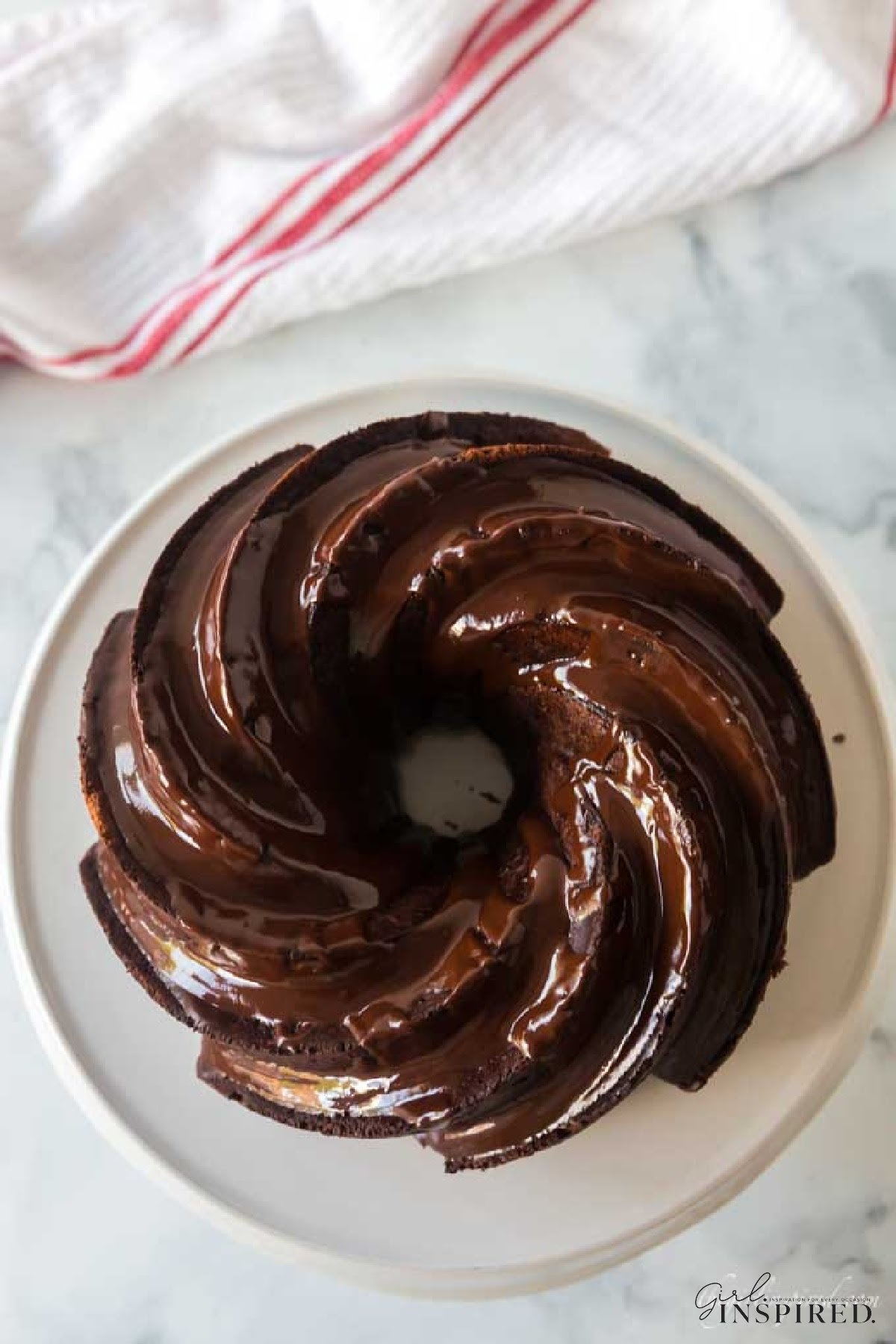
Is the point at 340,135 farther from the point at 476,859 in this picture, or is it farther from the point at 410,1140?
the point at 410,1140

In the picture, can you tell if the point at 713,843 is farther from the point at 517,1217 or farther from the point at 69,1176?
the point at 69,1176

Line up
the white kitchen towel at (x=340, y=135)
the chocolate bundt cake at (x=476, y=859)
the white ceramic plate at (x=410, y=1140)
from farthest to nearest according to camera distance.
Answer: the white kitchen towel at (x=340, y=135), the white ceramic plate at (x=410, y=1140), the chocolate bundt cake at (x=476, y=859)

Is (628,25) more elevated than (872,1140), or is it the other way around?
(628,25)

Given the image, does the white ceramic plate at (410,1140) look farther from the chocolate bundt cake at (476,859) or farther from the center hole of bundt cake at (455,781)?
the center hole of bundt cake at (455,781)

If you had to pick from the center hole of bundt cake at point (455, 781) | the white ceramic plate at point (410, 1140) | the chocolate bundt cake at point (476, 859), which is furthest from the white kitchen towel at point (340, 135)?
the center hole of bundt cake at point (455, 781)

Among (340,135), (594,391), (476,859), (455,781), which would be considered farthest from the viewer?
(340,135)

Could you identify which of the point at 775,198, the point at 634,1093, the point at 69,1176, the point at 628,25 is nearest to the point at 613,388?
the point at 775,198

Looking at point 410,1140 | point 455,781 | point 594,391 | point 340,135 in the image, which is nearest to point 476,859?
point 455,781
